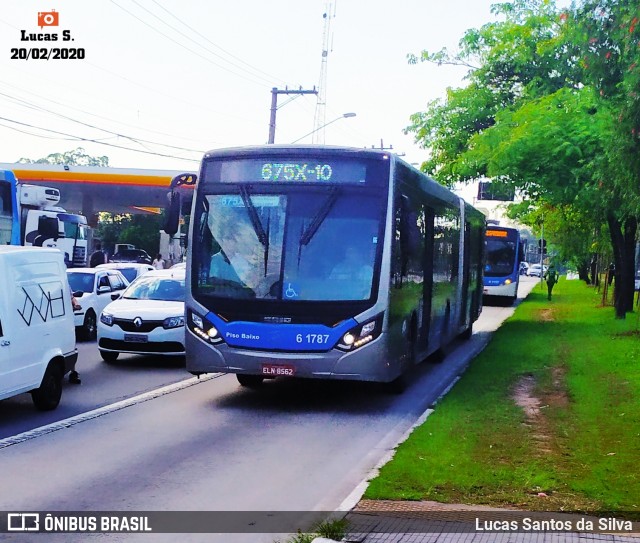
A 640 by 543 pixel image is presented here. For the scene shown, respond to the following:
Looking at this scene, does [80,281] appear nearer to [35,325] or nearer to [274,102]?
[35,325]

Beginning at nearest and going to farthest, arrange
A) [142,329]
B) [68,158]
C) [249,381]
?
[249,381]
[142,329]
[68,158]

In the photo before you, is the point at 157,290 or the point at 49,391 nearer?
the point at 49,391

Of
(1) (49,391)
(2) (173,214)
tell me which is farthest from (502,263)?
(1) (49,391)

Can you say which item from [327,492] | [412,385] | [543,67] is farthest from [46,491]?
[543,67]

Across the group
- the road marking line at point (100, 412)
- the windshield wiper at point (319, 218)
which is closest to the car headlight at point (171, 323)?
the road marking line at point (100, 412)

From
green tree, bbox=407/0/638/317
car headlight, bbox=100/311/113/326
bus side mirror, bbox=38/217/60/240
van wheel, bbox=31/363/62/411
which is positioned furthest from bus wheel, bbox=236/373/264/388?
bus side mirror, bbox=38/217/60/240

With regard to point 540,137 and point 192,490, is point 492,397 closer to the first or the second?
point 192,490

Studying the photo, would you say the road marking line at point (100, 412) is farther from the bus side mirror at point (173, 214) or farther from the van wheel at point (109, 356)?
the bus side mirror at point (173, 214)

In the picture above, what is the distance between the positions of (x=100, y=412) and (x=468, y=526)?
6.57 metres

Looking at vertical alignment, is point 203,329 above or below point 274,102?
below

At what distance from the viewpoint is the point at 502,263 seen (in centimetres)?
4250

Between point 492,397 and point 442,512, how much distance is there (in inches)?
257

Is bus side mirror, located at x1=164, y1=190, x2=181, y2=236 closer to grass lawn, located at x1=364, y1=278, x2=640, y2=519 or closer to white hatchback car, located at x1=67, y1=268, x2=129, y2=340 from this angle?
grass lawn, located at x1=364, y1=278, x2=640, y2=519

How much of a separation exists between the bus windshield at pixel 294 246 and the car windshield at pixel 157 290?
5709 millimetres
